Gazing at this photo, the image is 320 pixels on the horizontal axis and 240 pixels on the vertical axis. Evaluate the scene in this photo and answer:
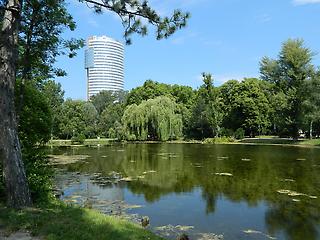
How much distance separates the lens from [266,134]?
A: 71.6 m

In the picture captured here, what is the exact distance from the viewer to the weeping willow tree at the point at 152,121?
59594 mm

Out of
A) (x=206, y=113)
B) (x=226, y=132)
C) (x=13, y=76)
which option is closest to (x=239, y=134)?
(x=226, y=132)

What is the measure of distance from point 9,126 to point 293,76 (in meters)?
49.8

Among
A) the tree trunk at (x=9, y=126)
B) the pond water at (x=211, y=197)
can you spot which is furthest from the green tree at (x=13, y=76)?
the pond water at (x=211, y=197)

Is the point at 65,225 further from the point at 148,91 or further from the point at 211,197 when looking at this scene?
the point at 148,91

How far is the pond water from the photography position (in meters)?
10.6

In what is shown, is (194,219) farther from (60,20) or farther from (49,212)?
(60,20)

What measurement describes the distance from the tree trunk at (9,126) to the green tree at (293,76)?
152ft

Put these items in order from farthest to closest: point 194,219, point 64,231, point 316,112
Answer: point 316,112
point 194,219
point 64,231

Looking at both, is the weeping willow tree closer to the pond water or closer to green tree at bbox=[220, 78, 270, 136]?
green tree at bbox=[220, 78, 270, 136]

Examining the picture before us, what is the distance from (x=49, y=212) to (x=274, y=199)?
29.3 ft

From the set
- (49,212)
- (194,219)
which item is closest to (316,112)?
(194,219)

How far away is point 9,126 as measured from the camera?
8500 mm

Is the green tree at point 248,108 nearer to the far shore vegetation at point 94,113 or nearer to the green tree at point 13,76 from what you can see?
the far shore vegetation at point 94,113
